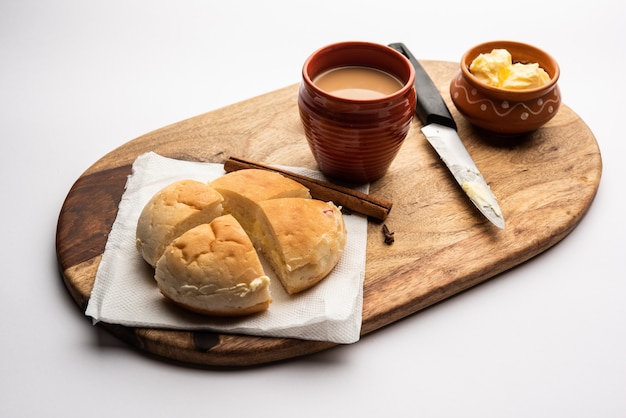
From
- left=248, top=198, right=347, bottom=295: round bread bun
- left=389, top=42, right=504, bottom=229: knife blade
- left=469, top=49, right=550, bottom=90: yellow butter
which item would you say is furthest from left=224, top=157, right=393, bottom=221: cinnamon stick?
left=469, top=49, right=550, bottom=90: yellow butter

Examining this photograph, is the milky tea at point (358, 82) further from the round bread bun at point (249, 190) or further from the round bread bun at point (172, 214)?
the round bread bun at point (172, 214)

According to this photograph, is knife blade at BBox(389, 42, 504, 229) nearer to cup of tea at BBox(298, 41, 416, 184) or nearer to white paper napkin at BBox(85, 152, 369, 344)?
cup of tea at BBox(298, 41, 416, 184)

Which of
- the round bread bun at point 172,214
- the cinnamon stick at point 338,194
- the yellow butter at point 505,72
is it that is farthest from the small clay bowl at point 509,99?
the round bread bun at point 172,214

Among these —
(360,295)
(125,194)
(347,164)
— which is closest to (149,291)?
(125,194)

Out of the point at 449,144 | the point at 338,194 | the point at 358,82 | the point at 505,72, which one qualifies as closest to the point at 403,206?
the point at 338,194

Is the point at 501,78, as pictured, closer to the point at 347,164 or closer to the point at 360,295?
the point at 347,164

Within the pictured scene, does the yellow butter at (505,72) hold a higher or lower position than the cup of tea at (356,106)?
lower
